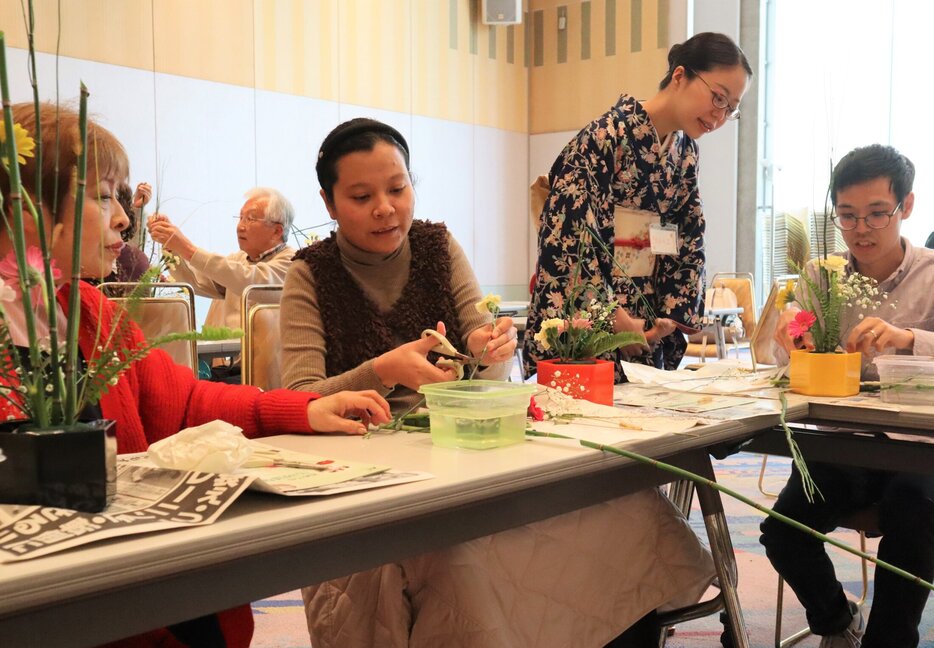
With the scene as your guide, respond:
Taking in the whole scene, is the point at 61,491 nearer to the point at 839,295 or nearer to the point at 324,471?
the point at 324,471

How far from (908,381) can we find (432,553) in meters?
0.94

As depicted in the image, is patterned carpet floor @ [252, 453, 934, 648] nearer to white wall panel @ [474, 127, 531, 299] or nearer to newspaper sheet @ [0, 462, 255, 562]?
newspaper sheet @ [0, 462, 255, 562]

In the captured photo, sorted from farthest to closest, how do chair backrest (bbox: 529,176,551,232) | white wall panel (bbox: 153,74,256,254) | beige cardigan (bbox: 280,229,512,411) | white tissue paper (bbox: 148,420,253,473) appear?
1. white wall panel (bbox: 153,74,256,254)
2. chair backrest (bbox: 529,176,551,232)
3. beige cardigan (bbox: 280,229,512,411)
4. white tissue paper (bbox: 148,420,253,473)

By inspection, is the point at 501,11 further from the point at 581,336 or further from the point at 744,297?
the point at 581,336

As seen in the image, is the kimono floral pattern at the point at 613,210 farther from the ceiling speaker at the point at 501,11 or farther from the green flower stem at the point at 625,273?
the ceiling speaker at the point at 501,11

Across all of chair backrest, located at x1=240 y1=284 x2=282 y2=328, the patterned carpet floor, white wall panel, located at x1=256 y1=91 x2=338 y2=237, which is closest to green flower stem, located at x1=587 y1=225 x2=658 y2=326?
the patterned carpet floor

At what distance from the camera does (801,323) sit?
1.77 m

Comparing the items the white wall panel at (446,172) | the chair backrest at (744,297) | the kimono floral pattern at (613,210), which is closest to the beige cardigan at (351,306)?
the kimono floral pattern at (613,210)

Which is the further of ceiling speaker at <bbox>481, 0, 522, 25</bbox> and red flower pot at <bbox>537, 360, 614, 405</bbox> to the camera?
ceiling speaker at <bbox>481, 0, 522, 25</bbox>

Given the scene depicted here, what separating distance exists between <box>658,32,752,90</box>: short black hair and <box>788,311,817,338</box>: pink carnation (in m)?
0.69

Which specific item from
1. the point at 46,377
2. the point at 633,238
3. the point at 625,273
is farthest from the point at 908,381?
the point at 46,377

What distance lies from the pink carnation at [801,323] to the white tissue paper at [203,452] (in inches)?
45.7

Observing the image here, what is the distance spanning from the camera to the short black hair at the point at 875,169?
204cm

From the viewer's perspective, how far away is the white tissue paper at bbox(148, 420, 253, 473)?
3.18 ft
